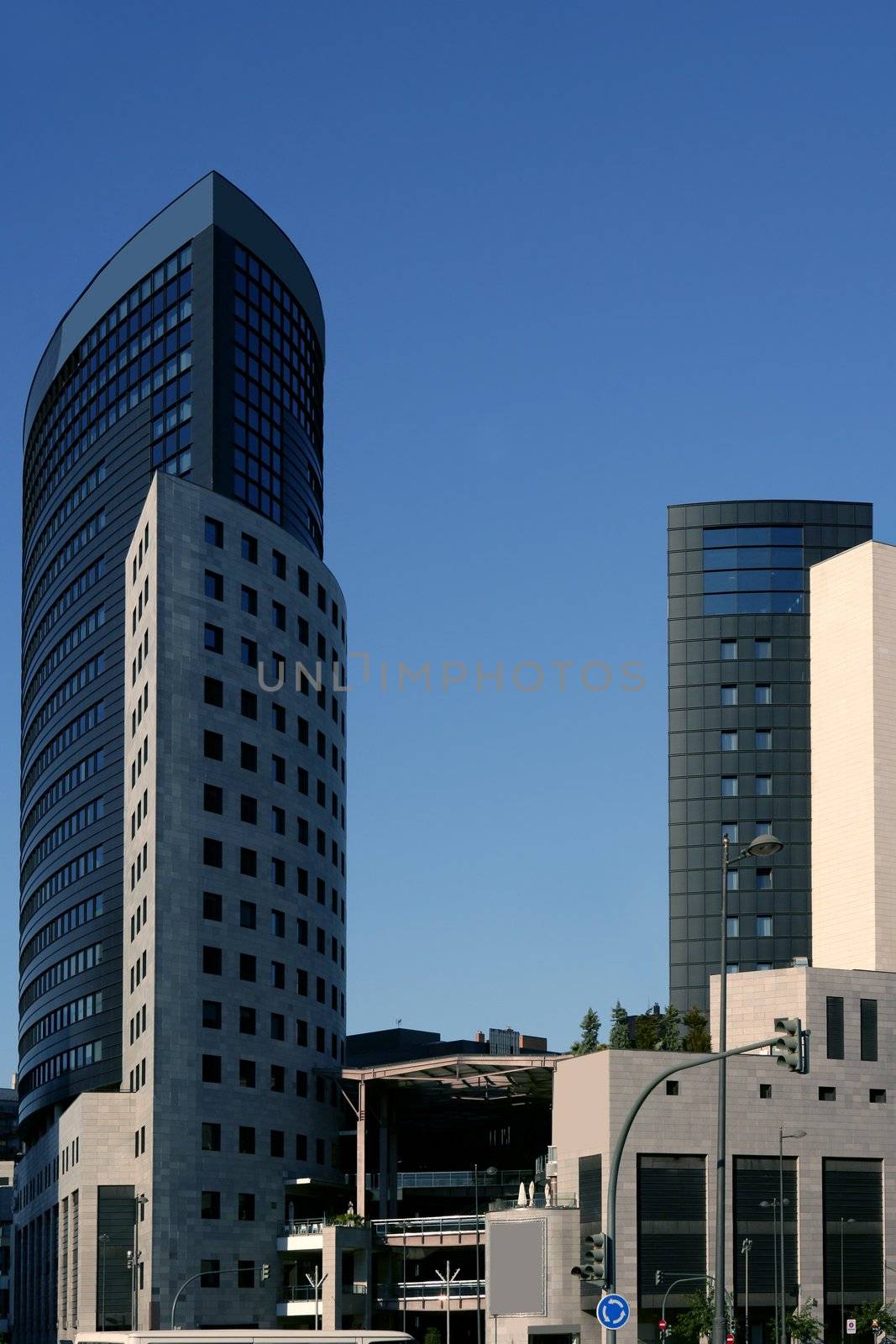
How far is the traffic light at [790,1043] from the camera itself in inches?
1362

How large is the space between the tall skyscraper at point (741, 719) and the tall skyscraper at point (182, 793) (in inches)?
977

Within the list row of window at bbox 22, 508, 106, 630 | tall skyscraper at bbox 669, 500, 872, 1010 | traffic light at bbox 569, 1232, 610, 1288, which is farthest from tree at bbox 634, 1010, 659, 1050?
traffic light at bbox 569, 1232, 610, 1288

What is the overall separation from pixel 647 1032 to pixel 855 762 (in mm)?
20960

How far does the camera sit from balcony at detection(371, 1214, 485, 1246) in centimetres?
10606

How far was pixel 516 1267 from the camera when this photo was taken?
92.4 metres

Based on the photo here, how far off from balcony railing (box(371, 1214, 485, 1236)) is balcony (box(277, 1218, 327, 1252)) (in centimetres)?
334

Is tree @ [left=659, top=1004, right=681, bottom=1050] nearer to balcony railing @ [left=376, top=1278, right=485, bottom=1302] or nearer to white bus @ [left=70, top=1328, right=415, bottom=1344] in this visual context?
balcony railing @ [left=376, top=1278, right=485, bottom=1302]

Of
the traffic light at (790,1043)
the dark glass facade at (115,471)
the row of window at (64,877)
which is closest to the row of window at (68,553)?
the dark glass facade at (115,471)

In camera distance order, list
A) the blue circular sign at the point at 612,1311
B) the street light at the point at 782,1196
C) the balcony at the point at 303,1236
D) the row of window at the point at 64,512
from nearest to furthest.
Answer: the blue circular sign at the point at 612,1311 < the street light at the point at 782,1196 < the balcony at the point at 303,1236 < the row of window at the point at 64,512

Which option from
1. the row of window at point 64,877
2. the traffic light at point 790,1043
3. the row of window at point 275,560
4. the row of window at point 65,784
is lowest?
the traffic light at point 790,1043

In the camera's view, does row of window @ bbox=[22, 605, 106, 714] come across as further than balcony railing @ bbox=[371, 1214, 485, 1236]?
Yes

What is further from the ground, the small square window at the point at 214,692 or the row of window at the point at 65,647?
the row of window at the point at 65,647

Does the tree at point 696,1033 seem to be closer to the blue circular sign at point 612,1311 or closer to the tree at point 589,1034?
the tree at point 589,1034

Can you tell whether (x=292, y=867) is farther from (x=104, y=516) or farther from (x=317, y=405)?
(x=317, y=405)
